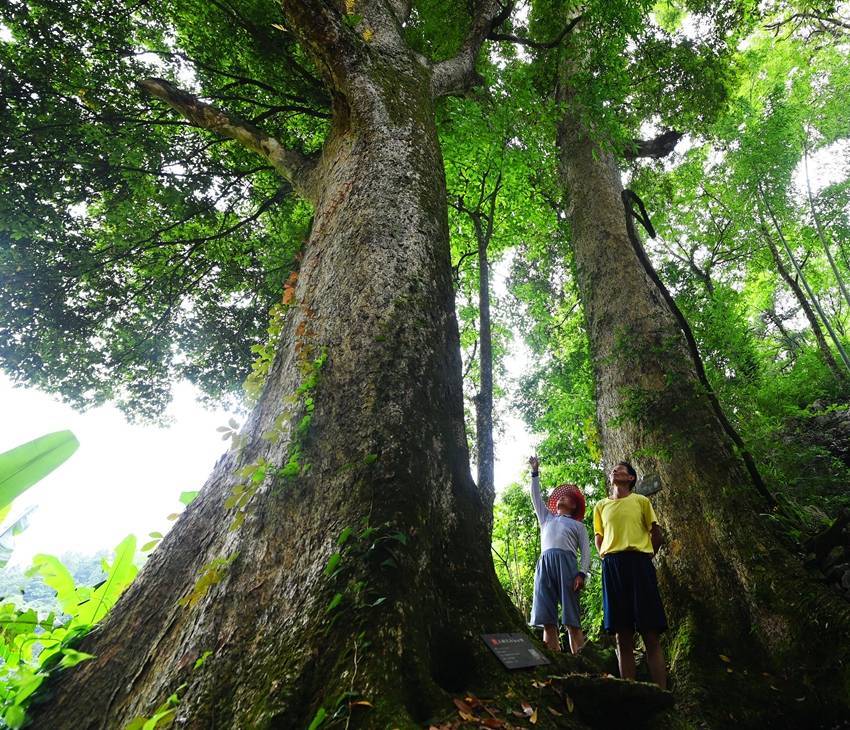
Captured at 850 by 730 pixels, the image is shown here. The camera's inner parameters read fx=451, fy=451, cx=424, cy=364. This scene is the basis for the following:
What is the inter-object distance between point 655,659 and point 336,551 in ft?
8.24

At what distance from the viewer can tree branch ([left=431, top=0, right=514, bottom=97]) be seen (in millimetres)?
5277

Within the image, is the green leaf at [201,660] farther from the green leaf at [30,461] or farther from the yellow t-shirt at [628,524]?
the yellow t-shirt at [628,524]

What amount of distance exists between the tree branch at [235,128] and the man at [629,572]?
3790mm

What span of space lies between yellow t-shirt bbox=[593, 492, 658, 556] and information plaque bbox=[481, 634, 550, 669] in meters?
1.98

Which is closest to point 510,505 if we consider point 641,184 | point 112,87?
point 641,184

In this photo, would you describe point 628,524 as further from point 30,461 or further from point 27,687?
point 30,461

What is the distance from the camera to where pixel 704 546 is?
125 inches

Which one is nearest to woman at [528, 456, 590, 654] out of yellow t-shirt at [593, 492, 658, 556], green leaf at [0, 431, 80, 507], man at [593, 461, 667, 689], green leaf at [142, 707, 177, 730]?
man at [593, 461, 667, 689]

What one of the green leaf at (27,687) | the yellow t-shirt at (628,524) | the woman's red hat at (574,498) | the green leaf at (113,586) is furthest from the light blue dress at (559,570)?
the green leaf at (27,687)

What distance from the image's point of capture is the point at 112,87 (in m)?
6.27

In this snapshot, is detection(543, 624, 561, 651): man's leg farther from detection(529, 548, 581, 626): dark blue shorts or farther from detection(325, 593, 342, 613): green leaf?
detection(325, 593, 342, 613): green leaf

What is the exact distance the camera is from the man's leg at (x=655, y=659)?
2.78 meters

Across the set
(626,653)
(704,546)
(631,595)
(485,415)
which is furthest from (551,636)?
(485,415)

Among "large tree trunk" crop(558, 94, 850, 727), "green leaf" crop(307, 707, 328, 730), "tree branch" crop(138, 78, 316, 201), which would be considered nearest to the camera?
"green leaf" crop(307, 707, 328, 730)
